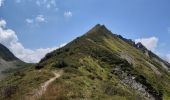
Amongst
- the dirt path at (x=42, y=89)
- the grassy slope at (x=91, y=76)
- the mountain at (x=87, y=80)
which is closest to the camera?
the dirt path at (x=42, y=89)

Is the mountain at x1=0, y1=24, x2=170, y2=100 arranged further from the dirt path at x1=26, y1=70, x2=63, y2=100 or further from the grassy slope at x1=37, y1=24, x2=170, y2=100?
the dirt path at x1=26, y1=70, x2=63, y2=100

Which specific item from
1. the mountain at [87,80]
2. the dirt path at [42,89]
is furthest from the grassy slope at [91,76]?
the dirt path at [42,89]

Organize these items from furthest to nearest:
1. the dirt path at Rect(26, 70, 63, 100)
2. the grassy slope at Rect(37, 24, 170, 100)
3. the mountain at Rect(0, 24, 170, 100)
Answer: the grassy slope at Rect(37, 24, 170, 100) → the mountain at Rect(0, 24, 170, 100) → the dirt path at Rect(26, 70, 63, 100)

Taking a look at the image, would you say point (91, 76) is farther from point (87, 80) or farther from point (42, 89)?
point (42, 89)

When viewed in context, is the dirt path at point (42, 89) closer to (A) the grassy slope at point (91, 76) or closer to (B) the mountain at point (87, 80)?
(B) the mountain at point (87, 80)

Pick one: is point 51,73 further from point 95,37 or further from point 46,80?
point 95,37

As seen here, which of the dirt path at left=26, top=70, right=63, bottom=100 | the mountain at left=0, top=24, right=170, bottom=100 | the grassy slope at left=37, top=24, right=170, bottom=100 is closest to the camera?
the dirt path at left=26, top=70, right=63, bottom=100

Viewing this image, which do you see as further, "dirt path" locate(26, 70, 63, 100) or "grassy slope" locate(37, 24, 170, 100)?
"grassy slope" locate(37, 24, 170, 100)

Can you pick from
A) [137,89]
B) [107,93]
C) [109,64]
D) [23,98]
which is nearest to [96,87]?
[107,93]

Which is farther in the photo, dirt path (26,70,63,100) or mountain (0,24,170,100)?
mountain (0,24,170,100)

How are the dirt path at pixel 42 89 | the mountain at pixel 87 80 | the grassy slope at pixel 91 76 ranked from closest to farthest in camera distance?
1. the dirt path at pixel 42 89
2. the mountain at pixel 87 80
3. the grassy slope at pixel 91 76

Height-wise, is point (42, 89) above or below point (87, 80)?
below

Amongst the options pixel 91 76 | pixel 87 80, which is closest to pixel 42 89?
pixel 87 80

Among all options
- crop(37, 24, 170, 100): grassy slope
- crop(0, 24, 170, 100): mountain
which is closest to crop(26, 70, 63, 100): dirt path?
crop(0, 24, 170, 100): mountain
